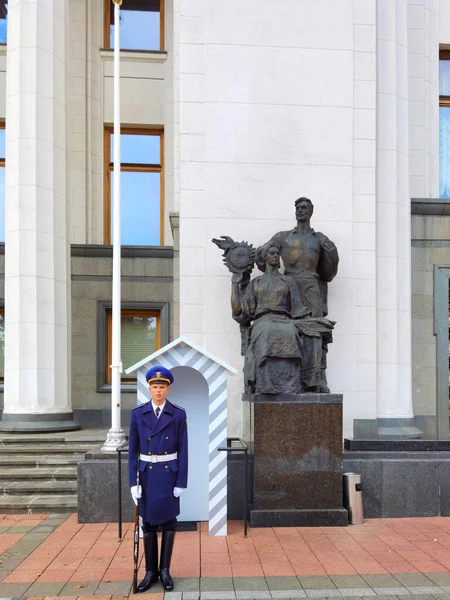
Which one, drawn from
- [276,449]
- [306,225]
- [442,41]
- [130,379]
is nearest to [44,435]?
[130,379]

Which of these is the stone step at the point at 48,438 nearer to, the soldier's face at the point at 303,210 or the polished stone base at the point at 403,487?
the polished stone base at the point at 403,487

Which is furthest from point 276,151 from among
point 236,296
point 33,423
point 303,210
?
point 33,423

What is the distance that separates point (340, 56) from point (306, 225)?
354 centimetres

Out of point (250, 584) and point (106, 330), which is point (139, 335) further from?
point (250, 584)

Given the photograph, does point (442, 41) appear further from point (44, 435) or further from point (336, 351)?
point (44, 435)

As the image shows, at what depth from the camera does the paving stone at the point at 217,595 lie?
17.7ft

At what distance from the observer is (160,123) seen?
50.6ft

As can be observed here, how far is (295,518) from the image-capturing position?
25.1ft

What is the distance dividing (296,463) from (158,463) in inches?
109

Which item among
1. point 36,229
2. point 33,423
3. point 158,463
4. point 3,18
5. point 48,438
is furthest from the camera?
point 3,18

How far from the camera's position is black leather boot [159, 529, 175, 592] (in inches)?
218

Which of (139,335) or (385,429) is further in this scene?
(139,335)

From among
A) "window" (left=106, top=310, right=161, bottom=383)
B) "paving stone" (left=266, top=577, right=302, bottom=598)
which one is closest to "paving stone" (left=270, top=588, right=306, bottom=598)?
"paving stone" (left=266, top=577, right=302, bottom=598)

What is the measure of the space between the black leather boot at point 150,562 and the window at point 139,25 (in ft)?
44.4
